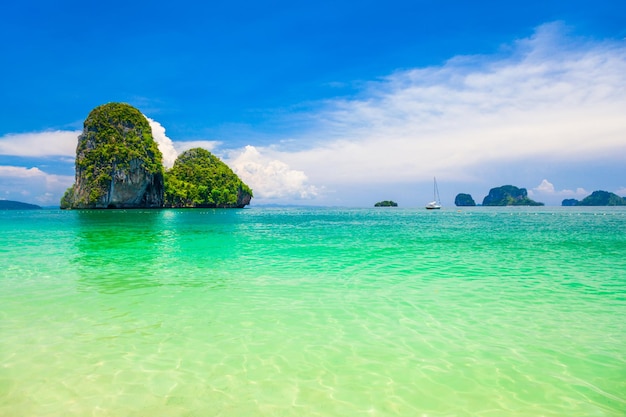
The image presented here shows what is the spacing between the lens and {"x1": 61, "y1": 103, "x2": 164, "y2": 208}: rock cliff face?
119438 mm

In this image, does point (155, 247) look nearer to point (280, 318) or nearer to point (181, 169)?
point (280, 318)

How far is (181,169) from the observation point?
581ft

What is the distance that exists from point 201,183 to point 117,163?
55472 mm

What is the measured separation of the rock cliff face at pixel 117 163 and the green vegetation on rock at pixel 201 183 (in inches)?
876

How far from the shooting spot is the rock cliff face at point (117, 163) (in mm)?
119438

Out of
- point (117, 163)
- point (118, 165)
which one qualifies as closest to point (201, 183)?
point (117, 163)

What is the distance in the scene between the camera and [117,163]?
394 ft

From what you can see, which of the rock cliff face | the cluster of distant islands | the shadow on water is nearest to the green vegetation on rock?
the cluster of distant islands

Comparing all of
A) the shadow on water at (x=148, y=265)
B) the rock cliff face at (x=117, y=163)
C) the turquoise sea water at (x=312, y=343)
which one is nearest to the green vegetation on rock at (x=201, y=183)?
the rock cliff face at (x=117, y=163)

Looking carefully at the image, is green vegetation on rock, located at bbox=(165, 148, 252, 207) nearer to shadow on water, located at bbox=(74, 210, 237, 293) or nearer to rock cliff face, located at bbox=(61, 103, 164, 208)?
rock cliff face, located at bbox=(61, 103, 164, 208)

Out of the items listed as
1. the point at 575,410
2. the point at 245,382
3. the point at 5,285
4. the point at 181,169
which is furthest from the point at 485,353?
the point at 181,169

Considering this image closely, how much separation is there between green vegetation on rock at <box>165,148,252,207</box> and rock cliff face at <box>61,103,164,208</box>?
22263 millimetres

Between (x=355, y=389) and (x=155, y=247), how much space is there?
20441mm

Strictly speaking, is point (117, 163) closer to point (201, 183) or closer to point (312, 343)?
point (201, 183)
